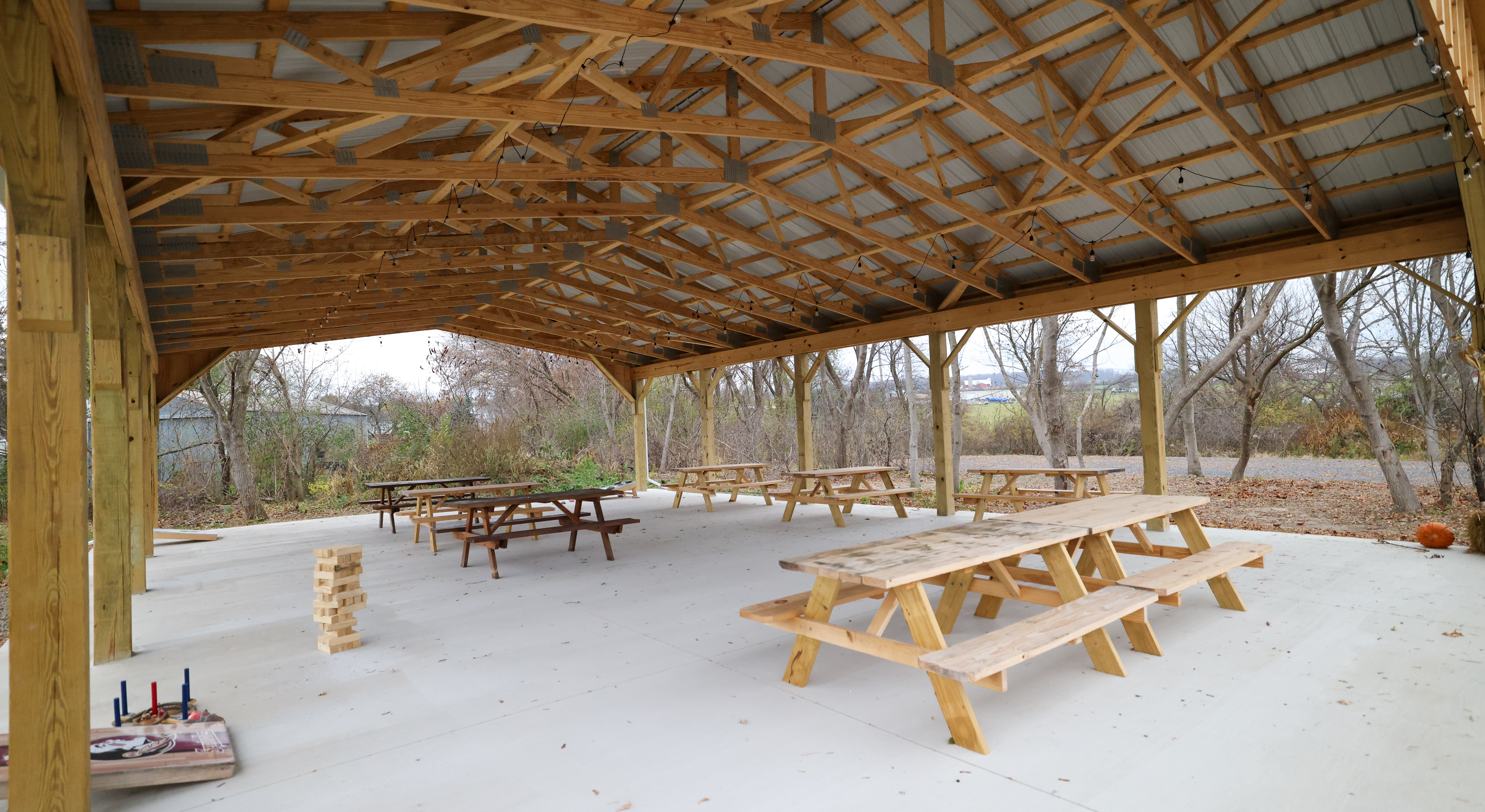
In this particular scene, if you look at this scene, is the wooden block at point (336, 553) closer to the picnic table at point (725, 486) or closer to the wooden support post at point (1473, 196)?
the picnic table at point (725, 486)

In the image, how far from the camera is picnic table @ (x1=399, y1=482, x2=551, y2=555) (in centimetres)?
749

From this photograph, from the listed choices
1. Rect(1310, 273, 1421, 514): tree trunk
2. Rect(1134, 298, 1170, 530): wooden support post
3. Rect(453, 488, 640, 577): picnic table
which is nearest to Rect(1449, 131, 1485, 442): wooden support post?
Rect(1134, 298, 1170, 530): wooden support post

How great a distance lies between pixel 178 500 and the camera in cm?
1311

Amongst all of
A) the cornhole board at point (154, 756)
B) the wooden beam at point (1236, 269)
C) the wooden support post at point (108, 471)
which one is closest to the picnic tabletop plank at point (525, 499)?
the wooden support post at point (108, 471)

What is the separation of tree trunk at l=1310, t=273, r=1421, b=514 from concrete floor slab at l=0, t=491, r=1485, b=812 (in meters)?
3.78

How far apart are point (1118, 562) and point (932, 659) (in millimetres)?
1725

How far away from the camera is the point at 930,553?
3.14 meters

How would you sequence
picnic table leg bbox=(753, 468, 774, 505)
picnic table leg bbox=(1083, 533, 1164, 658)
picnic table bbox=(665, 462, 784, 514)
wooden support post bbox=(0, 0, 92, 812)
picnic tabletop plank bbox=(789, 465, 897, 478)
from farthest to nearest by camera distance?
picnic table leg bbox=(753, 468, 774, 505)
picnic table bbox=(665, 462, 784, 514)
picnic tabletop plank bbox=(789, 465, 897, 478)
picnic table leg bbox=(1083, 533, 1164, 658)
wooden support post bbox=(0, 0, 92, 812)

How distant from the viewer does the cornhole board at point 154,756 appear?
90.5 inches

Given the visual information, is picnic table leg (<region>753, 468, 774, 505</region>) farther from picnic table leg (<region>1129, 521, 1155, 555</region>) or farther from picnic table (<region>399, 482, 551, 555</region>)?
picnic table leg (<region>1129, 521, 1155, 555</region>)

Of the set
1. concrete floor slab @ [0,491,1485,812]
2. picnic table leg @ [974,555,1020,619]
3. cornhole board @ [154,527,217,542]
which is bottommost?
concrete floor slab @ [0,491,1485,812]

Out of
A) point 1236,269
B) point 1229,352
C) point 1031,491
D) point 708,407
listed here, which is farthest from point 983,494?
point 708,407

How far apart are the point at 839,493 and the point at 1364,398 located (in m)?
6.11

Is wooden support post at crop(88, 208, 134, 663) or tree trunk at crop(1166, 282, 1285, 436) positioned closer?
wooden support post at crop(88, 208, 134, 663)
